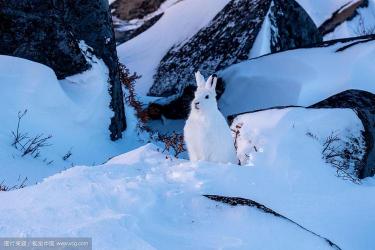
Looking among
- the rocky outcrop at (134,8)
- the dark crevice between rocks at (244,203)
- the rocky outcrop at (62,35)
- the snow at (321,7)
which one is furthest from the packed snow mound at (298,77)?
the rocky outcrop at (134,8)

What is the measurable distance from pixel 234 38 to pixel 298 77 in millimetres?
2946

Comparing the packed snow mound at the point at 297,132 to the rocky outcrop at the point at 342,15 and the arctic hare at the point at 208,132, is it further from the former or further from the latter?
the rocky outcrop at the point at 342,15

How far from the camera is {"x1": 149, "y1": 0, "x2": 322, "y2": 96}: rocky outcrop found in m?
12.3

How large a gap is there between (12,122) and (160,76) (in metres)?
6.96

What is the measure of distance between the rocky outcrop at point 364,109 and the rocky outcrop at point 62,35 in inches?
148

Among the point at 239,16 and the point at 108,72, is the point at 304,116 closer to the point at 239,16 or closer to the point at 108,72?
the point at 108,72

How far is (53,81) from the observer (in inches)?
323

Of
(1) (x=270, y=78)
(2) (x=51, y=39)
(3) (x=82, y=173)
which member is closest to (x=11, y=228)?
(3) (x=82, y=173)

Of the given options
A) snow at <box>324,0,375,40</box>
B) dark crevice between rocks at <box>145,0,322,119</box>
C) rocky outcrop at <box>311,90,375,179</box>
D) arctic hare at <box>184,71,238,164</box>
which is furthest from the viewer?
snow at <box>324,0,375,40</box>

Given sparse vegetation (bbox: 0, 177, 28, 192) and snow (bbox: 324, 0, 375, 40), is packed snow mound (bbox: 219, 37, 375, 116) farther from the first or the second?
snow (bbox: 324, 0, 375, 40)

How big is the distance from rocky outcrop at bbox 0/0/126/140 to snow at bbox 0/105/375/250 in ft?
11.0

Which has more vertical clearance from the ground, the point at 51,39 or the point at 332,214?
the point at 51,39

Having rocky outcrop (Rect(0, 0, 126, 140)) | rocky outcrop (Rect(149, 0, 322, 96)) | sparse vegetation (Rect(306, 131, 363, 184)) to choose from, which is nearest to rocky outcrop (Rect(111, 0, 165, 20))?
rocky outcrop (Rect(149, 0, 322, 96))

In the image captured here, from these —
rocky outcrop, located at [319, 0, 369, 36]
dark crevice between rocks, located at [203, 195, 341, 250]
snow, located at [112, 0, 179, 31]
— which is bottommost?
snow, located at [112, 0, 179, 31]
